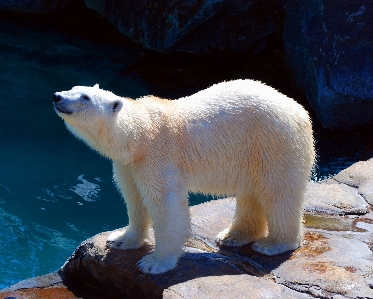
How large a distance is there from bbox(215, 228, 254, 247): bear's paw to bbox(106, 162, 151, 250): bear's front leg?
0.59 metres

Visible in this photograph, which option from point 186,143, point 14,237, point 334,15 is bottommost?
point 14,237

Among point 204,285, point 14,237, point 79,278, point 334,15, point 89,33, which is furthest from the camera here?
point 89,33

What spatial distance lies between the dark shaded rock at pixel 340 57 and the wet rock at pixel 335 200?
2.40 metres

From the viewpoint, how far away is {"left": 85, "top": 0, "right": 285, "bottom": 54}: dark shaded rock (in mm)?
9367

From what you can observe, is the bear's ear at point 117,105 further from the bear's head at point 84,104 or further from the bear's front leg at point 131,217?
the bear's front leg at point 131,217

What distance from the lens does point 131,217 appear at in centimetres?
469

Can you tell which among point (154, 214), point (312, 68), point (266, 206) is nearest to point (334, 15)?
point (312, 68)

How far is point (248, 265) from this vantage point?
448 centimetres

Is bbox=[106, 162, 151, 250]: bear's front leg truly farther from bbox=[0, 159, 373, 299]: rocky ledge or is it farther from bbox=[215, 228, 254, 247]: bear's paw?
bbox=[215, 228, 254, 247]: bear's paw

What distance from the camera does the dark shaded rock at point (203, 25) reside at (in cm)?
937

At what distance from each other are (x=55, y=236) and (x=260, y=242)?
2572mm

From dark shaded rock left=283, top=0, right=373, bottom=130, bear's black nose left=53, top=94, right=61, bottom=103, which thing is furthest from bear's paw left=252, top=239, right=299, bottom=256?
dark shaded rock left=283, top=0, right=373, bottom=130

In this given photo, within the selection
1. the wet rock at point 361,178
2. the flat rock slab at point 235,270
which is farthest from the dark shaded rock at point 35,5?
the flat rock slab at point 235,270

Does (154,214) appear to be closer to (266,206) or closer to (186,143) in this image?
(186,143)
